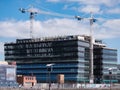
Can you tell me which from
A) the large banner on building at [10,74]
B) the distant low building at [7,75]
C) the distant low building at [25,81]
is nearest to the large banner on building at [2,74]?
the distant low building at [7,75]

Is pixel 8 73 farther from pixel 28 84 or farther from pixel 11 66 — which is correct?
pixel 28 84

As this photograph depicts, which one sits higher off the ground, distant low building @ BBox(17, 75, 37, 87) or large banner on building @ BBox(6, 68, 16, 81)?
large banner on building @ BBox(6, 68, 16, 81)

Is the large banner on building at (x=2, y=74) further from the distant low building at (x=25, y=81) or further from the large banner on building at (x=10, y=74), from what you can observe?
the distant low building at (x=25, y=81)

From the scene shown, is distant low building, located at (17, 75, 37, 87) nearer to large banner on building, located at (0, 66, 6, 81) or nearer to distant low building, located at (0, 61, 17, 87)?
distant low building, located at (0, 61, 17, 87)

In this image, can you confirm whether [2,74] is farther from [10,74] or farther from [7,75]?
[10,74]

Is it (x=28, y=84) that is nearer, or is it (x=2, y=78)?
(x=2, y=78)

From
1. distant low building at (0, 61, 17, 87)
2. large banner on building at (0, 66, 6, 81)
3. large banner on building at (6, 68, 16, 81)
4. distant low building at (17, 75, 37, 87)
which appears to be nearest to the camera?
distant low building at (0, 61, 17, 87)

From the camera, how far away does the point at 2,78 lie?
148 meters

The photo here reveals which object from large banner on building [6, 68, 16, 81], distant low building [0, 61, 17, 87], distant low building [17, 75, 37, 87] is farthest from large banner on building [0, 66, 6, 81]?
distant low building [17, 75, 37, 87]

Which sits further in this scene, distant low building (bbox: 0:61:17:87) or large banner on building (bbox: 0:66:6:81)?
large banner on building (bbox: 0:66:6:81)

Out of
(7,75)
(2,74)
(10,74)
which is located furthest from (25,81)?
(2,74)

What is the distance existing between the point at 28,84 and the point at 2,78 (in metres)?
29.7

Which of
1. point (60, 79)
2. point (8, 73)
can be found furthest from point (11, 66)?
point (60, 79)

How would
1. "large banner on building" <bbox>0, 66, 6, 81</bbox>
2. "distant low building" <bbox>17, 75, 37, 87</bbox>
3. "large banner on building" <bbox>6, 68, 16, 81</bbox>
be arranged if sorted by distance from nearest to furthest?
1. "large banner on building" <bbox>0, 66, 6, 81</bbox>
2. "large banner on building" <bbox>6, 68, 16, 81</bbox>
3. "distant low building" <bbox>17, 75, 37, 87</bbox>
